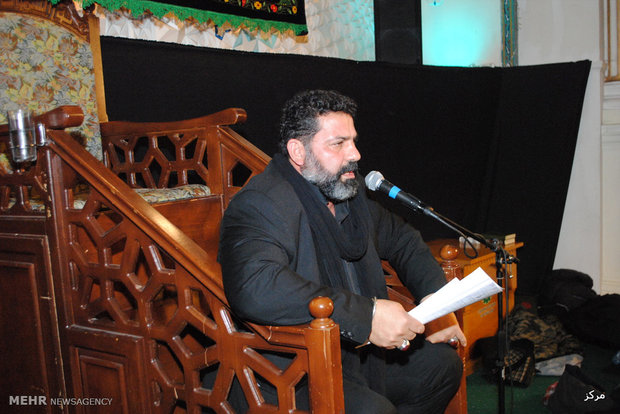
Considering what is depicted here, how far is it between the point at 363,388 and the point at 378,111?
9.41 feet

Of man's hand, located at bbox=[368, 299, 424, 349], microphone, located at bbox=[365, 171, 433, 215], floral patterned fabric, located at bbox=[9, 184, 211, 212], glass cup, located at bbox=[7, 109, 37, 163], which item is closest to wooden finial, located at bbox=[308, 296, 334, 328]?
man's hand, located at bbox=[368, 299, 424, 349]

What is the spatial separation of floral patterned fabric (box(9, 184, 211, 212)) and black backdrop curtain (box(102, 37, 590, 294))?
105 cm

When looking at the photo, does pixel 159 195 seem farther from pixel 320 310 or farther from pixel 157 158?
pixel 320 310

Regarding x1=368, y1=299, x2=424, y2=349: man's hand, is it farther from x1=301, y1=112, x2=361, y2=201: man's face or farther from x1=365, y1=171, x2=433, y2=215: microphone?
x1=301, y1=112, x2=361, y2=201: man's face

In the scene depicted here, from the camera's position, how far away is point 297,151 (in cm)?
209

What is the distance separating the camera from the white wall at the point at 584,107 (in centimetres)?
476

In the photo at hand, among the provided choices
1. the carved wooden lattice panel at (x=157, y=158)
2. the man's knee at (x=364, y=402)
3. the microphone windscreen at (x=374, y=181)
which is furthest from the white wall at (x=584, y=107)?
the man's knee at (x=364, y=402)

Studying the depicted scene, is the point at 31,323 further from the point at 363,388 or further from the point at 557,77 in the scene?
the point at 557,77

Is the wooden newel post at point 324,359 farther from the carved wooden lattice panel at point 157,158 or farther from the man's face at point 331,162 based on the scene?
the carved wooden lattice panel at point 157,158

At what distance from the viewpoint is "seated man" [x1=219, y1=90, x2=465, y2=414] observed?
169 centimetres

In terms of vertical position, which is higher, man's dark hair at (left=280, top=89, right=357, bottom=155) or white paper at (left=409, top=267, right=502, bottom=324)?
man's dark hair at (left=280, top=89, right=357, bottom=155)

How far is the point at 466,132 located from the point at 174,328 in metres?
3.66

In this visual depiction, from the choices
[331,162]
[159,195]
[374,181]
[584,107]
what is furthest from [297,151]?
[584,107]

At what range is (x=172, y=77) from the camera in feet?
10.5
